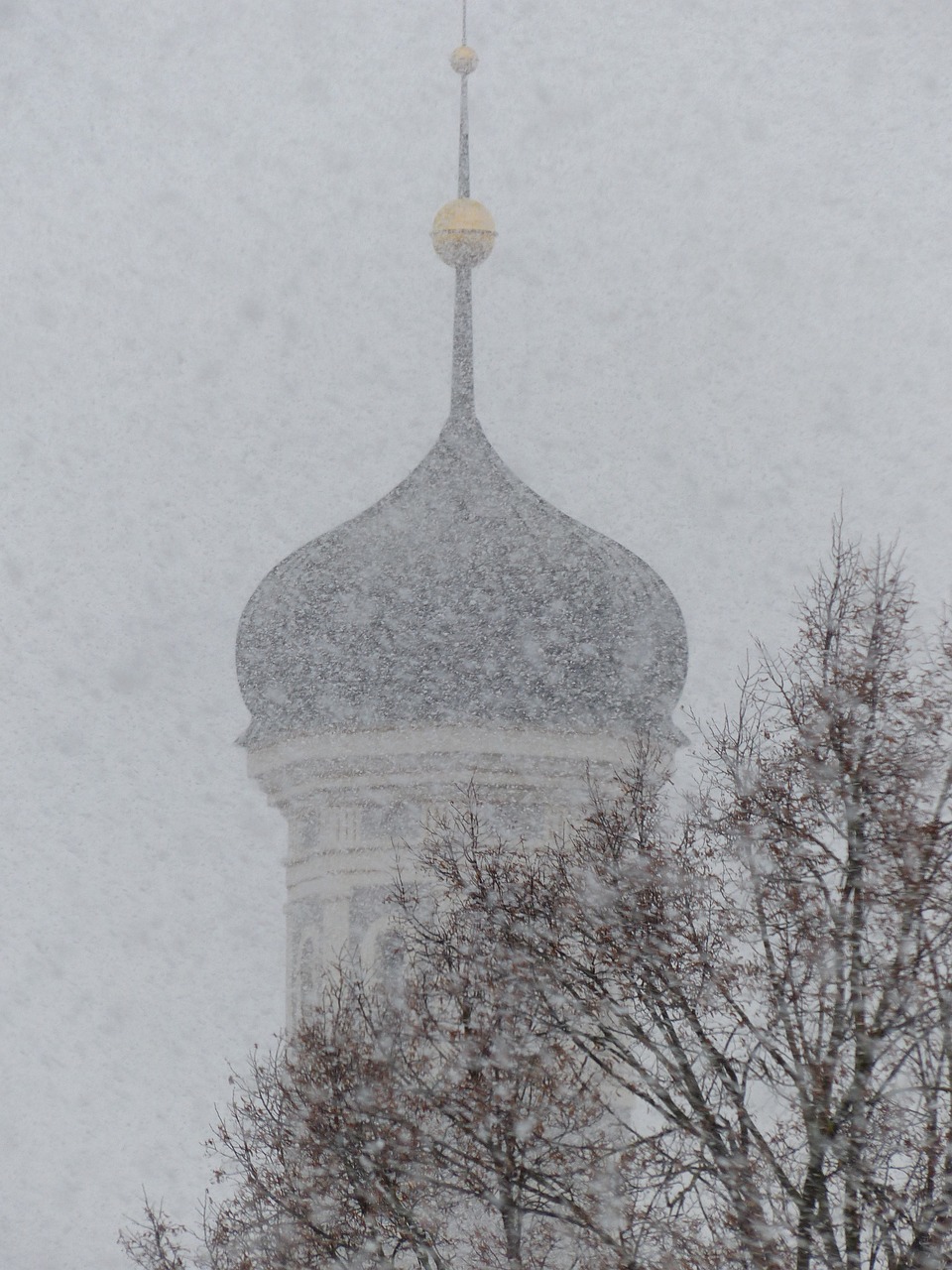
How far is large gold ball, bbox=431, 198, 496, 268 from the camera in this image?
31.1 metres

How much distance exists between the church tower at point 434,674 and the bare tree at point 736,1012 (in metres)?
14.3

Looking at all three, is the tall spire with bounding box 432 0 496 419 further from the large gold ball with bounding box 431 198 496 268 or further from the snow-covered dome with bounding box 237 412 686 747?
the snow-covered dome with bounding box 237 412 686 747

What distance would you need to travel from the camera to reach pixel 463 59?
103 ft

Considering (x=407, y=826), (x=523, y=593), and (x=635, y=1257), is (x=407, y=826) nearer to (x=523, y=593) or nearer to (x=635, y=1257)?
(x=523, y=593)

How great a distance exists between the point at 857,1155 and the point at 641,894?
1436 millimetres

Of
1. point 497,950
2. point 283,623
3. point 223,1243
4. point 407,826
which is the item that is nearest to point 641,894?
point 497,950

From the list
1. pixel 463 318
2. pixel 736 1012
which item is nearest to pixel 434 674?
pixel 463 318

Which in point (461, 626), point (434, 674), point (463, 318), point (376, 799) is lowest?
point (376, 799)

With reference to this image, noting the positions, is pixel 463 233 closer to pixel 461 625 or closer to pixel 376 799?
pixel 461 625

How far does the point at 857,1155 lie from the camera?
860 centimetres

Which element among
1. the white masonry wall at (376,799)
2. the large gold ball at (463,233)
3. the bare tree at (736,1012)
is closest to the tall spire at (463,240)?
the large gold ball at (463,233)

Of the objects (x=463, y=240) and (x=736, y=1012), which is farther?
(x=463, y=240)

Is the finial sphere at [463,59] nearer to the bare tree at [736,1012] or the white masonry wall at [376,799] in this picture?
the white masonry wall at [376,799]

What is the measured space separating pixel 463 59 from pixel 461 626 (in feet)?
28.2
